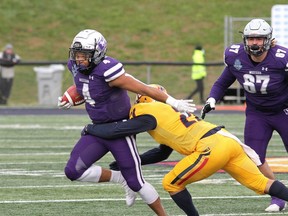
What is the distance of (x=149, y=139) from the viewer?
1441cm

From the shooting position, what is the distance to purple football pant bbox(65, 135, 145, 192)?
24.1 feet

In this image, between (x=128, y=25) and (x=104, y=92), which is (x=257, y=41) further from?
(x=128, y=25)

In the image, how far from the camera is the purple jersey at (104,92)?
733 centimetres

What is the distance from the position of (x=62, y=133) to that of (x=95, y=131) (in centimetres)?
775

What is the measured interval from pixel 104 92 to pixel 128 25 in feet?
74.8

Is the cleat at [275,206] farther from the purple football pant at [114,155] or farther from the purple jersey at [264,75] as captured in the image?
the purple football pant at [114,155]

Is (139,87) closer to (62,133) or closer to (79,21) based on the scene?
(62,133)

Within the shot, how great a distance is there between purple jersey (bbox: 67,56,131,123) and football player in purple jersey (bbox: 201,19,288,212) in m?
0.87

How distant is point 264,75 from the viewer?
26.4 ft

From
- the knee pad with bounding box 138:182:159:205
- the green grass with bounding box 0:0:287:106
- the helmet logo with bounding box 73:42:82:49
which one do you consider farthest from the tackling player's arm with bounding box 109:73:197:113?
the green grass with bounding box 0:0:287:106

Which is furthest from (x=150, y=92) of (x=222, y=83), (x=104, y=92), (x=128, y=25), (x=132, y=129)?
(x=128, y=25)

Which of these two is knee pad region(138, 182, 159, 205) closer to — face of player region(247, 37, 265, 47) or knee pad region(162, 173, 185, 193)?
knee pad region(162, 173, 185, 193)

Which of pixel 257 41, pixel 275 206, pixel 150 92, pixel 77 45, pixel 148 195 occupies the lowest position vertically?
pixel 275 206

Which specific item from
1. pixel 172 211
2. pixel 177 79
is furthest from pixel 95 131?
pixel 177 79
